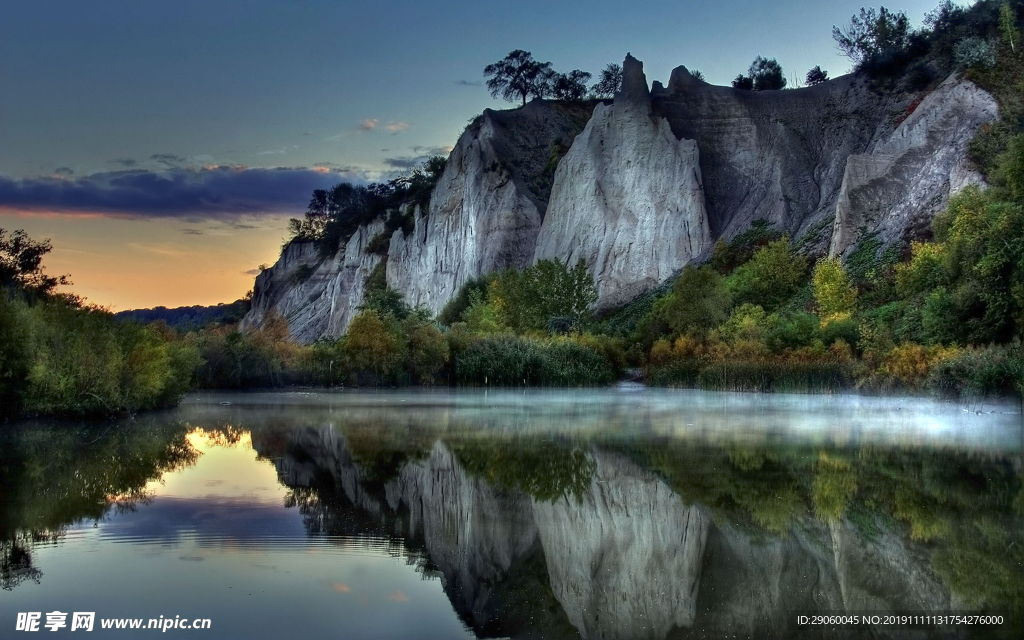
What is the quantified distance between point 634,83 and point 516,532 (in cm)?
5851

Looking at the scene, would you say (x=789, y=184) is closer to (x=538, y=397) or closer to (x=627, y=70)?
(x=627, y=70)

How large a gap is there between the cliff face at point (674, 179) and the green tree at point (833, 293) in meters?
3.94

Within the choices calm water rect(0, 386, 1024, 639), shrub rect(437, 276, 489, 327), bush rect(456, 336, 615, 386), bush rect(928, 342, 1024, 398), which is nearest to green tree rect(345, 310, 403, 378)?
bush rect(456, 336, 615, 386)

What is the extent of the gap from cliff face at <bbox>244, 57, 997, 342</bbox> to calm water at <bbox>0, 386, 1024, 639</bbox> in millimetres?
31670

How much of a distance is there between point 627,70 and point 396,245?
87.7ft

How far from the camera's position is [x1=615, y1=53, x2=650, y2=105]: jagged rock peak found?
2511 inches

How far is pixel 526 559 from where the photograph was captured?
812 cm

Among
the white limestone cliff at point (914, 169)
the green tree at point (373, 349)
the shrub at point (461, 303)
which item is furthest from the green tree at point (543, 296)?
the white limestone cliff at point (914, 169)

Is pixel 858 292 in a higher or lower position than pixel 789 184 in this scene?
lower

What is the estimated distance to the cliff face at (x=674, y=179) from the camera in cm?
4619

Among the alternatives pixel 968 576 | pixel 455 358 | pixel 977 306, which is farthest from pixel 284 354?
pixel 968 576

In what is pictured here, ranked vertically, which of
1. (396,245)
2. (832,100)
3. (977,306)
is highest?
(832,100)

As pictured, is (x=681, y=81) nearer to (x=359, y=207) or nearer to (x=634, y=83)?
(x=634, y=83)

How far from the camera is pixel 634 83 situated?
210 feet
